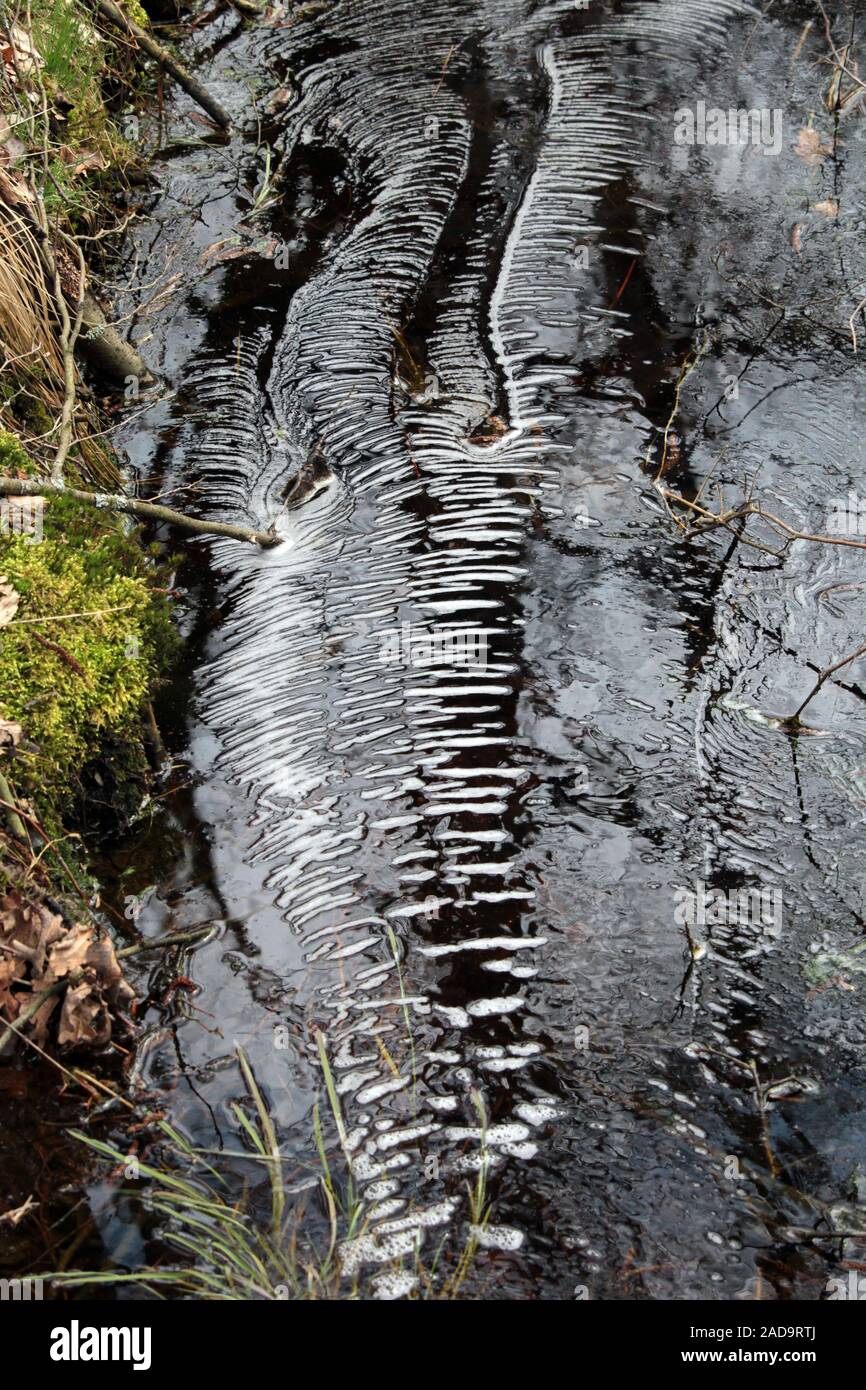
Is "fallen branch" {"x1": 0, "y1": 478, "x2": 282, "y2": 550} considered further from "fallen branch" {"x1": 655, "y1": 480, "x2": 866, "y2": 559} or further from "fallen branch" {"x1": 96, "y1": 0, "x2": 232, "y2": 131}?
"fallen branch" {"x1": 96, "y1": 0, "x2": 232, "y2": 131}

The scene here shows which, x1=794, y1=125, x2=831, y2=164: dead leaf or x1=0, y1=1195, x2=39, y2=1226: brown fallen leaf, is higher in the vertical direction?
x1=794, y1=125, x2=831, y2=164: dead leaf

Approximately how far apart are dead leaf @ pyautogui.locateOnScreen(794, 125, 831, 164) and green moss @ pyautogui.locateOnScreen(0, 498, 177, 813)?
4243 mm

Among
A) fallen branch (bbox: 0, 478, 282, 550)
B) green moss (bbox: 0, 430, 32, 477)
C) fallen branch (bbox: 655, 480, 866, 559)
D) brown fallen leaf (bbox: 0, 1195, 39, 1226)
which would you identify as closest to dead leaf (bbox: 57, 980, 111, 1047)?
brown fallen leaf (bbox: 0, 1195, 39, 1226)

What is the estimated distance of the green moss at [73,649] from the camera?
10.4 ft

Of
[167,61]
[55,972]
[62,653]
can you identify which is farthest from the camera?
[167,61]

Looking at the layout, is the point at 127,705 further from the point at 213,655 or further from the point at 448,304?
the point at 448,304

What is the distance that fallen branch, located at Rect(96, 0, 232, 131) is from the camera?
6.03 m

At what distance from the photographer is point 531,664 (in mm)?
3656

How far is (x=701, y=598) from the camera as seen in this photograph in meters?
3.83

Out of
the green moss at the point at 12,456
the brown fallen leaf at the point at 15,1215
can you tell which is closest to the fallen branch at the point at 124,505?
the green moss at the point at 12,456

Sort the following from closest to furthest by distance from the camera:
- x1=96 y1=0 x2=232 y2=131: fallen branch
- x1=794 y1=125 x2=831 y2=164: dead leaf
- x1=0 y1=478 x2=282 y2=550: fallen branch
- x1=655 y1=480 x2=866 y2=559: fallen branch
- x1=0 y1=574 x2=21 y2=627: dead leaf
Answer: x1=0 y1=574 x2=21 y2=627: dead leaf < x1=0 y1=478 x2=282 y2=550: fallen branch < x1=655 y1=480 x2=866 y2=559: fallen branch < x1=794 y1=125 x2=831 y2=164: dead leaf < x1=96 y1=0 x2=232 y2=131: fallen branch

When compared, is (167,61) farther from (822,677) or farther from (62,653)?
(822,677)

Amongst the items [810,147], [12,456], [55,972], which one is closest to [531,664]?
[55,972]

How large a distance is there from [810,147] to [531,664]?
154 inches
